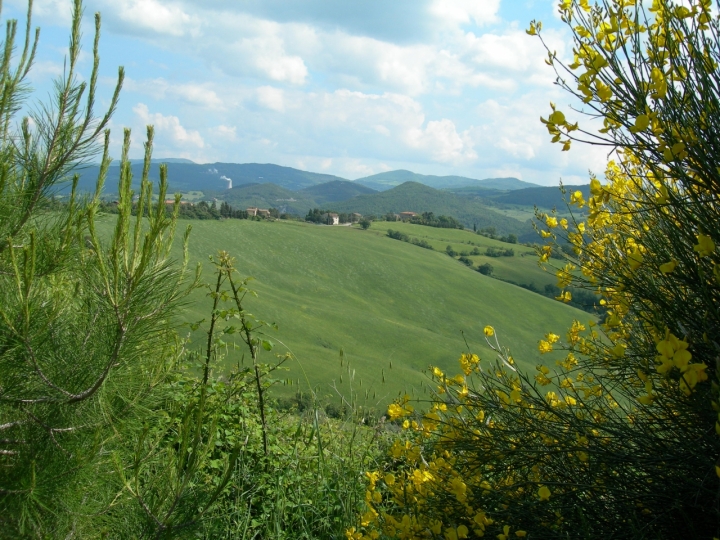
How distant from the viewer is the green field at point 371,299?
4541 centimetres

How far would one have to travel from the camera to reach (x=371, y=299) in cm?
6494

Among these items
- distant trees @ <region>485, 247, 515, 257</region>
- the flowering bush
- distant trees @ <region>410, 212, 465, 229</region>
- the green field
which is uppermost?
distant trees @ <region>410, 212, 465, 229</region>

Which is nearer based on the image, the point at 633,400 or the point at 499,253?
the point at 633,400

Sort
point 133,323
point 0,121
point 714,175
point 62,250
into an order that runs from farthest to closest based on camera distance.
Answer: point 0,121 → point 62,250 → point 133,323 → point 714,175

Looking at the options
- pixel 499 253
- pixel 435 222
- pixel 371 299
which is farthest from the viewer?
pixel 435 222

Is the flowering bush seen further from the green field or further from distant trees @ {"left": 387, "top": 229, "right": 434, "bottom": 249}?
distant trees @ {"left": 387, "top": 229, "right": 434, "bottom": 249}

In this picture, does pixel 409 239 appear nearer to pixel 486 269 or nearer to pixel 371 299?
pixel 486 269

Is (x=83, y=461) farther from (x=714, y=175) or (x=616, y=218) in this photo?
(x=616, y=218)

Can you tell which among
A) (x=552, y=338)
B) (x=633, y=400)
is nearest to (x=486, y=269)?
(x=552, y=338)

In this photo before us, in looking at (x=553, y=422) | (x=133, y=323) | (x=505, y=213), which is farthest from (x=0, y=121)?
(x=505, y=213)

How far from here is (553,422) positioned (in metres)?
2.41

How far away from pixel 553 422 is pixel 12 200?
2764mm

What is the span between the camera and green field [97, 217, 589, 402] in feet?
149

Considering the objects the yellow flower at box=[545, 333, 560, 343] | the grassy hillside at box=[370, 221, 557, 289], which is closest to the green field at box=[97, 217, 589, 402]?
the grassy hillside at box=[370, 221, 557, 289]
